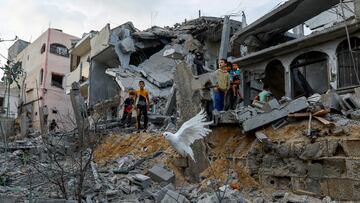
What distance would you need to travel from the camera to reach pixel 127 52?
70.1 feet

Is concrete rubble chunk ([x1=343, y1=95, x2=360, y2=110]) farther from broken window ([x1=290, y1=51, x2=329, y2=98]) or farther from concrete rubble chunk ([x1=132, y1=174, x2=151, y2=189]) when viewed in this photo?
broken window ([x1=290, y1=51, x2=329, y2=98])

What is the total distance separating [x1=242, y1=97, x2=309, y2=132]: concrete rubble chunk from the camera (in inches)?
285

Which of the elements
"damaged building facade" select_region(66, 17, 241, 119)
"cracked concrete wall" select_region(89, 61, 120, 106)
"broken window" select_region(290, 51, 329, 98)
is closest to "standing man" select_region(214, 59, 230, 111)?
"broken window" select_region(290, 51, 329, 98)

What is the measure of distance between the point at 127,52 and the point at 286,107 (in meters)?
15.4

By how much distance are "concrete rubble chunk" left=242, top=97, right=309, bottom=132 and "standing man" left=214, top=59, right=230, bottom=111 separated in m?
1.62

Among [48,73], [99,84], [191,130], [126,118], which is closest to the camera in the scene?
[191,130]

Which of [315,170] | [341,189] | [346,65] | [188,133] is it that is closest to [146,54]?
[346,65]

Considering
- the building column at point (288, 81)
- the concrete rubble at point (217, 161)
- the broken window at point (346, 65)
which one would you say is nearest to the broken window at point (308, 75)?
the building column at point (288, 81)

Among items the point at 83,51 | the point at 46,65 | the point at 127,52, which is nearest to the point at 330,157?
the point at 127,52

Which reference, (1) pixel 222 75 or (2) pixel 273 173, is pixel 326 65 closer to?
(1) pixel 222 75

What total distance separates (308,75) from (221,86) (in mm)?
5145

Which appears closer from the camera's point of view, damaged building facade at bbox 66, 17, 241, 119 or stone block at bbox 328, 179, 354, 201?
stone block at bbox 328, 179, 354, 201

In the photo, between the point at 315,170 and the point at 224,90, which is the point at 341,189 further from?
the point at 224,90

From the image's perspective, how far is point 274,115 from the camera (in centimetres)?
742
